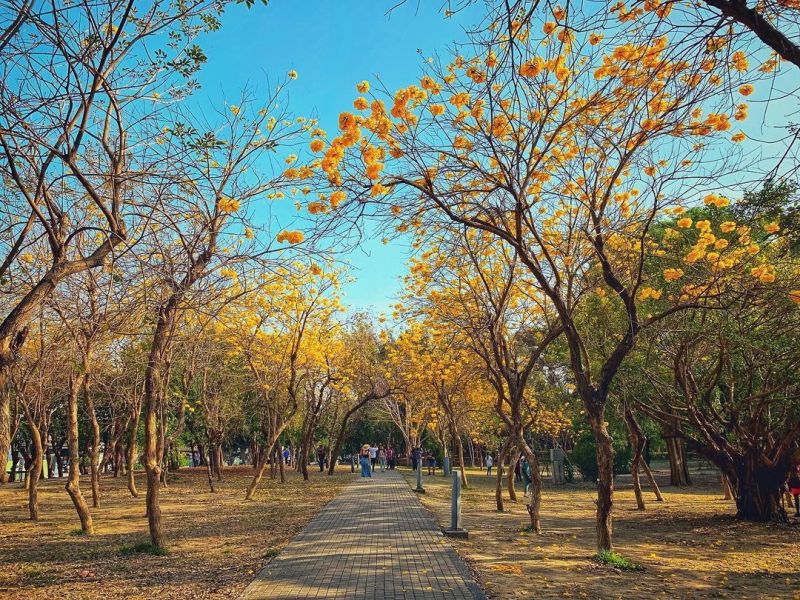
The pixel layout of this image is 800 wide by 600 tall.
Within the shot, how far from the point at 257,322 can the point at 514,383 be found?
801cm

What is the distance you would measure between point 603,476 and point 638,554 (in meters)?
1.98

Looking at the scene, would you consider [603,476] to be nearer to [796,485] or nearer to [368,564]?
[368,564]

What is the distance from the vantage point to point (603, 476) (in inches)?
302

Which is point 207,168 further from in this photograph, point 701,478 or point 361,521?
point 701,478

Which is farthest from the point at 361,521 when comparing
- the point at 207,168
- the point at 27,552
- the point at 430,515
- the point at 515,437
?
the point at 207,168

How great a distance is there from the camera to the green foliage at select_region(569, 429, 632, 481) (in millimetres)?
23453

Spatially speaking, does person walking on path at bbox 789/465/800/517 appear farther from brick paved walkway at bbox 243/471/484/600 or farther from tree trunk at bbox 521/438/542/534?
brick paved walkway at bbox 243/471/484/600

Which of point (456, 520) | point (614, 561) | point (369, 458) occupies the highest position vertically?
point (369, 458)

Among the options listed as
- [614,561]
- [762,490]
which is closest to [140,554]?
[614,561]

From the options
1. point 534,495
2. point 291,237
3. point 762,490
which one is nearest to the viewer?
point 291,237

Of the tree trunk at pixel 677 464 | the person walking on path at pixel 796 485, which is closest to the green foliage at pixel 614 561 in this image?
the person walking on path at pixel 796 485

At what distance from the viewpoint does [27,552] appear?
8.61 m

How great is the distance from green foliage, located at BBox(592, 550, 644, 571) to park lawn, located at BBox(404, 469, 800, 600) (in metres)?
0.11

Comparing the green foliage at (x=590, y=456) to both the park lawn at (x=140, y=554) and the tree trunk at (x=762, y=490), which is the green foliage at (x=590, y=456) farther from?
the park lawn at (x=140, y=554)
